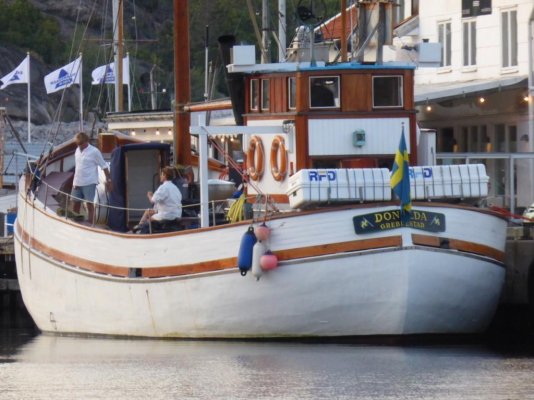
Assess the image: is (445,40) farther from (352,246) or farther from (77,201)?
(352,246)

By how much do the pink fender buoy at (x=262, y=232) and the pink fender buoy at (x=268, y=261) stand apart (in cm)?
25

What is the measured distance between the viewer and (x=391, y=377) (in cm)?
2109

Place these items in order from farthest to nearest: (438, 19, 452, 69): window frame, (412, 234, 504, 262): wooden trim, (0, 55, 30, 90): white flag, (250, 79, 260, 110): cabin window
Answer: (0, 55, 30, 90): white flag < (438, 19, 452, 69): window frame < (250, 79, 260, 110): cabin window < (412, 234, 504, 262): wooden trim

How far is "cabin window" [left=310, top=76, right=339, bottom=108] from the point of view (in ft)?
87.8

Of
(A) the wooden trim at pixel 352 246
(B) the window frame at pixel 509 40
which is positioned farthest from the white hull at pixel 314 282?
(B) the window frame at pixel 509 40

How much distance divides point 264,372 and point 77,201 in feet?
30.3

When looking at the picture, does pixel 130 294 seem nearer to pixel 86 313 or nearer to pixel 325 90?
pixel 86 313

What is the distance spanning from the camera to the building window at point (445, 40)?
1736 inches

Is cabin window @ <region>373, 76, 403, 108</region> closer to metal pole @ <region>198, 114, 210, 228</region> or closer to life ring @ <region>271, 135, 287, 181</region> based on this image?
life ring @ <region>271, 135, 287, 181</region>

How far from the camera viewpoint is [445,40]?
145 feet

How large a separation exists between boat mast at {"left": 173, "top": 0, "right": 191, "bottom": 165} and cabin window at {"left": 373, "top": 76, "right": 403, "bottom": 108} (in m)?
5.09

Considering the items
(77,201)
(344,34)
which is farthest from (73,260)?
(344,34)

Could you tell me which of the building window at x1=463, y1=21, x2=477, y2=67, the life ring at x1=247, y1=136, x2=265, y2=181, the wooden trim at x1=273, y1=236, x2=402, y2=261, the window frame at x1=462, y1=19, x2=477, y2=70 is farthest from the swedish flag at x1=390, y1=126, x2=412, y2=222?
the building window at x1=463, y1=21, x2=477, y2=67

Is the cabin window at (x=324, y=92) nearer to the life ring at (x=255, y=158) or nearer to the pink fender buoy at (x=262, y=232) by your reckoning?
the life ring at (x=255, y=158)
